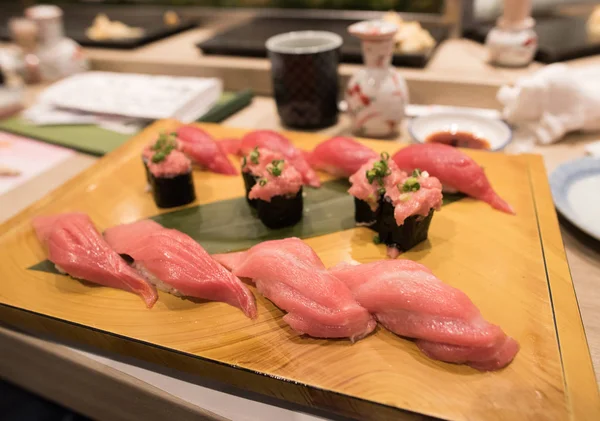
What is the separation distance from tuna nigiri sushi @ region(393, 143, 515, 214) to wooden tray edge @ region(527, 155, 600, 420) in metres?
0.11

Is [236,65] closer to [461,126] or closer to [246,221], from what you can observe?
[461,126]

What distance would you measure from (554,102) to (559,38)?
0.84 m

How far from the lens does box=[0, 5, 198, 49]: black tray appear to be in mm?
2900

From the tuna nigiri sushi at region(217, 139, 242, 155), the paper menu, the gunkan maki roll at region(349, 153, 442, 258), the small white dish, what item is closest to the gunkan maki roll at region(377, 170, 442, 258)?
the gunkan maki roll at region(349, 153, 442, 258)

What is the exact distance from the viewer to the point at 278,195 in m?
1.26

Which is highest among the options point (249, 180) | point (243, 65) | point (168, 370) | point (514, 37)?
point (514, 37)

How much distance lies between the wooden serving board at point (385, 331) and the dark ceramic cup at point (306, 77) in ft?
2.46

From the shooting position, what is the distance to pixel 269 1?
3229mm

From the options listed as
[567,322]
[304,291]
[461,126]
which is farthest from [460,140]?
[304,291]

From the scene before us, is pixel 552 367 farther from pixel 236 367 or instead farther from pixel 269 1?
pixel 269 1

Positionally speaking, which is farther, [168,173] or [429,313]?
[168,173]

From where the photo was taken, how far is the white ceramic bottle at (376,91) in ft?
5.58

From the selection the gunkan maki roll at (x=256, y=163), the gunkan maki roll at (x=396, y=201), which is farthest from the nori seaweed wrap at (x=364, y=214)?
the gunkan maki roll at (x=256, y=163)

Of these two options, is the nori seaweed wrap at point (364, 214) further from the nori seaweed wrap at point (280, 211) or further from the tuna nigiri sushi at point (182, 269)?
the tuna nigiri sushi at point (182, 269)
